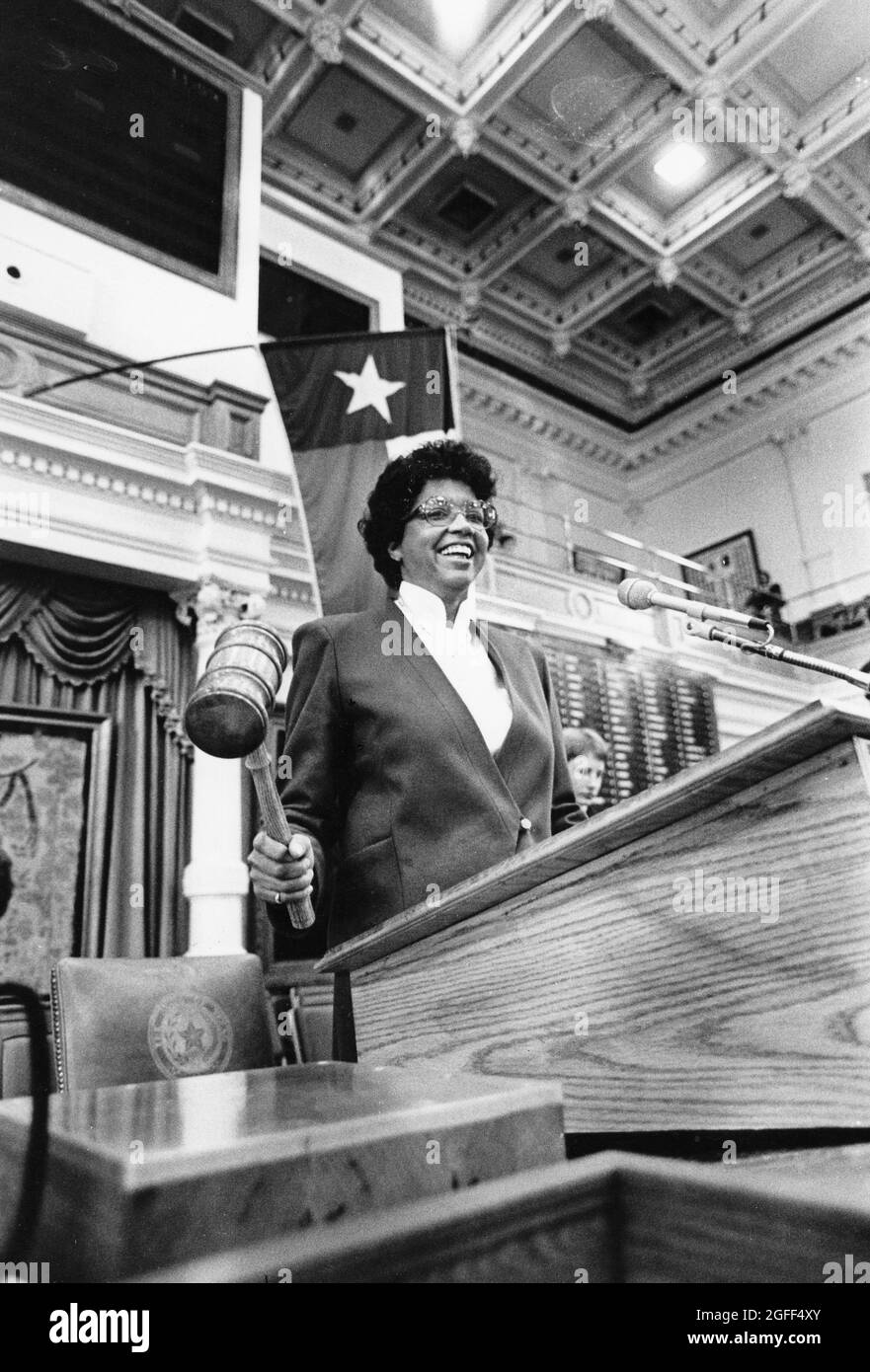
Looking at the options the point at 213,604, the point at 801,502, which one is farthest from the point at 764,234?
the point at 213,604

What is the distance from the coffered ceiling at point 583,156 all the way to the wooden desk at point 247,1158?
6840mm

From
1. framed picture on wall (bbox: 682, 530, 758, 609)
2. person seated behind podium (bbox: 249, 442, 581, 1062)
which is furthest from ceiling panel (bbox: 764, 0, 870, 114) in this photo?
person seated behind podium (bbox: 249, 442, 581, 1062)

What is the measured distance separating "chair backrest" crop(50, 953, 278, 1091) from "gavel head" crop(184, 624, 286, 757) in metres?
1.08

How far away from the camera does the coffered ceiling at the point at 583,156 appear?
22.3 ft

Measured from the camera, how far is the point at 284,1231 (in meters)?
0.36

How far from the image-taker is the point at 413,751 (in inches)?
50.4

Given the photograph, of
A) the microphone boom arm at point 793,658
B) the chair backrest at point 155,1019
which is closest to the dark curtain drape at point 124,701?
the chair backrest at point 155,1019

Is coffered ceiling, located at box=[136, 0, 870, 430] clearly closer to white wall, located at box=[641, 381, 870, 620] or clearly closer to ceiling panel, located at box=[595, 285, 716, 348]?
ceiling panel, located at box=[595, 285, 716, 348]

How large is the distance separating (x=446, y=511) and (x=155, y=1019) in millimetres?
1120

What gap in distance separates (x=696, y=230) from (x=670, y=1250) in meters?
9.76

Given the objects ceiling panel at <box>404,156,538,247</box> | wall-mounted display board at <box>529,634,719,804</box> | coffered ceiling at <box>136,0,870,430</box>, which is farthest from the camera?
ceiling panel at <box>404,156,538,247</box>

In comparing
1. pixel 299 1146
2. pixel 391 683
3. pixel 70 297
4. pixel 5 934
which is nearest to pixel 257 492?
pixel 70 297

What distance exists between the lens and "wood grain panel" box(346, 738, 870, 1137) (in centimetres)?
64

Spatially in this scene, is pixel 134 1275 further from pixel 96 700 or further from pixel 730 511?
pixel 730 511
